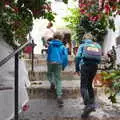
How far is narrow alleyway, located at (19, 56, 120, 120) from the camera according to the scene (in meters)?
9.26

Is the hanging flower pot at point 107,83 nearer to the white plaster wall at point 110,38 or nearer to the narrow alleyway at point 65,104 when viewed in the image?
the narrow alleyway at point 65,104

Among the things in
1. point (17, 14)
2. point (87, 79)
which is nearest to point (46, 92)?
point (87, 79)

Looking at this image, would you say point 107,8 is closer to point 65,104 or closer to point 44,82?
point 65,104

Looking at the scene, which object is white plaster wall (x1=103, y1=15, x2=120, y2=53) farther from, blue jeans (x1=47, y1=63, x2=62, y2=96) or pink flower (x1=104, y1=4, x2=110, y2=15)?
pink flower (x1=104, y1=4, x2=110, y2=15)

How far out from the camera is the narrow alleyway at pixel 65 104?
926 cm

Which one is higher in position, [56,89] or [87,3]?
[87,3]

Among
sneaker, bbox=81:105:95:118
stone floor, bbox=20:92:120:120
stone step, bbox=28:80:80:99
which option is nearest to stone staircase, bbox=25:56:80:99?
stone step, bbox=28:80:80:99

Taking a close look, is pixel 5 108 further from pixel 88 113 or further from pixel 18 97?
pixel 88 113

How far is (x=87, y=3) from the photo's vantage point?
884cm

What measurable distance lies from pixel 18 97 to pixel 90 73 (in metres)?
3.86

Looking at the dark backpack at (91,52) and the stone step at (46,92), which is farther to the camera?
the stone step at (46,92)

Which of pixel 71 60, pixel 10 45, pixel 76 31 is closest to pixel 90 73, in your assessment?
pixel 10 45

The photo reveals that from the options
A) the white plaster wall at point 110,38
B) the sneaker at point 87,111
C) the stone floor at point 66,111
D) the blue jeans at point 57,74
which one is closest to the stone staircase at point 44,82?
the stone floor at point 66,111

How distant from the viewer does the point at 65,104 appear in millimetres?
10508
